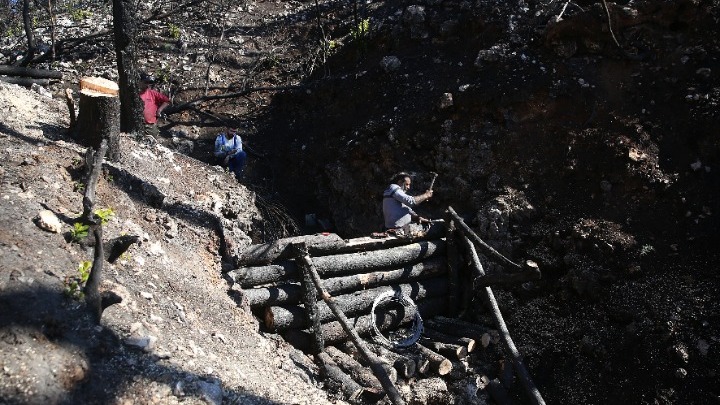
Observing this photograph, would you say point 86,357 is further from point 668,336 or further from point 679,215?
point 679,215

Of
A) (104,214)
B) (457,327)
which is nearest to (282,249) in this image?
(104,214)

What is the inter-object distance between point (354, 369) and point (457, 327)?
1.83m

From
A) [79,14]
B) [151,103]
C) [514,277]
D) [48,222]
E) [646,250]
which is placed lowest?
[646,250]

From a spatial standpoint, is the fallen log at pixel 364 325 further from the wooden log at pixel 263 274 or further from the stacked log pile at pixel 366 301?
the wooden log at pixel 263 274

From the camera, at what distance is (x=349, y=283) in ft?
22.6

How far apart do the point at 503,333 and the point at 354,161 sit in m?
4.63

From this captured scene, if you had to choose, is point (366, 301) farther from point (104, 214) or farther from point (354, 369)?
point (104, 214)

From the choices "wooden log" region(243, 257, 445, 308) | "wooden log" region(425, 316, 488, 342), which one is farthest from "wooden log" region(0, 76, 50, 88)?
"wooden log" region(425, 316, 488, 342)

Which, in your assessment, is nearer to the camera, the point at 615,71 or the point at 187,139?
the point at 615,71

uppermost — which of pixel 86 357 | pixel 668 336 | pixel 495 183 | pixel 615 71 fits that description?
pixel 615 71

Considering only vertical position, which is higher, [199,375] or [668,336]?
[199,375]

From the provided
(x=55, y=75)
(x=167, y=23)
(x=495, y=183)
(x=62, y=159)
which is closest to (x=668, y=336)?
(x=495, y=183)

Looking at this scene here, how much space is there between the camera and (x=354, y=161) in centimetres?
1007

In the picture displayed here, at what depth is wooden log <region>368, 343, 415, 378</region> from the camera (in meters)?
6.29
